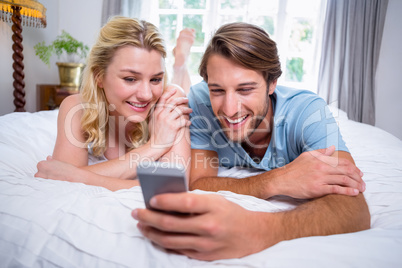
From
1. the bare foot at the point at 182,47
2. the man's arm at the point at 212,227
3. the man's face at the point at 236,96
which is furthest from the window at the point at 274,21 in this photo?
the man's arm at the point at 212,227

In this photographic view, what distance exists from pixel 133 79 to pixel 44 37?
10.1ft

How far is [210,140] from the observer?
144cm

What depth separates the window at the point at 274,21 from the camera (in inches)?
151

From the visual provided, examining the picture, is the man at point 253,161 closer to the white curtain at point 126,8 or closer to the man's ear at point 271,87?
the man's ear at point 271,87

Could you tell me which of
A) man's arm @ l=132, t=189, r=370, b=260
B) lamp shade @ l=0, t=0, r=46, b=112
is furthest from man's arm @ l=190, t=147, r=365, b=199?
lamp shade @ l=0, t=0, r=46, b=112

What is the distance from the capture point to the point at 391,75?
3.55 m

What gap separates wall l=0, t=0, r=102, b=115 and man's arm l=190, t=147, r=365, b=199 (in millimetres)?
3056

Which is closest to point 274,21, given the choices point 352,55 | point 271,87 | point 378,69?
point 352,55

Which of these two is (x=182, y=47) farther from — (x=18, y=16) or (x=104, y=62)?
(x=104, y=62)

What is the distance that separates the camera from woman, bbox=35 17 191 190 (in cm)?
134

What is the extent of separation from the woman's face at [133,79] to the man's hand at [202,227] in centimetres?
86

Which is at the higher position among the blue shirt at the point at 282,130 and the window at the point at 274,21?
the window at the point at 274,21

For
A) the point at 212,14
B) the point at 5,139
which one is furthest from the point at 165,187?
the point at 212,14

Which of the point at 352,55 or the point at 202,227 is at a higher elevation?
the point at 352,55
